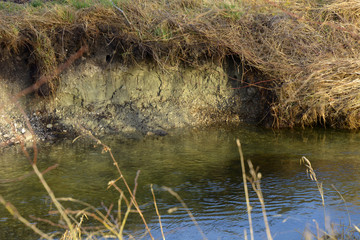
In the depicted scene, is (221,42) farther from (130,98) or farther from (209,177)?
(209,177)

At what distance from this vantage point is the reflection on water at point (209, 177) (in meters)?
3.97

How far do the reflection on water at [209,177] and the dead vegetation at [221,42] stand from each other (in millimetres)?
592

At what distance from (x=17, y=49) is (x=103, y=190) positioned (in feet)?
12.5

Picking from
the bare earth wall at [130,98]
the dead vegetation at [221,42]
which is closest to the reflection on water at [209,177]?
the bare earth wall at [130,98]

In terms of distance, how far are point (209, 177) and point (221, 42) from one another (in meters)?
2.98

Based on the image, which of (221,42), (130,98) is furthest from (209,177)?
(130,98)

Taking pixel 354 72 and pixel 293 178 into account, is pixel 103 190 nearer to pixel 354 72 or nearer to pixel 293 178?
pixel 293 178

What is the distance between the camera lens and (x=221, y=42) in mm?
7488

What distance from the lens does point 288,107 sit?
7395mm

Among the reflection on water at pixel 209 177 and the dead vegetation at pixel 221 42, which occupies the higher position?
the dead vegetation at pixel 221 42

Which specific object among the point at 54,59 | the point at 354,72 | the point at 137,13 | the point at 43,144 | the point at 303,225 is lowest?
the point at 303,225

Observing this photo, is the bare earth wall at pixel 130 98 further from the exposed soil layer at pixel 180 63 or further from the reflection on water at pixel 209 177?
the reflection on water at pixel 209 177

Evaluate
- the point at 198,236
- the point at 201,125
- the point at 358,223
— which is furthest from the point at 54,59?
the point at 358,223

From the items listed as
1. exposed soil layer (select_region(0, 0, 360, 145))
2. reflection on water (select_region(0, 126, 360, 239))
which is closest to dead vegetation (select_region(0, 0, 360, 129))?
exposed soil layer (select_region(0, 0, 360, 145))
